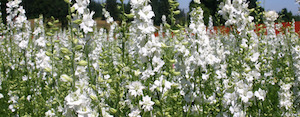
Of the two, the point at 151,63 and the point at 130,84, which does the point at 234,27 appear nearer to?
the point at 151,63

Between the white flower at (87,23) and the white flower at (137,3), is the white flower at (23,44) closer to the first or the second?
the white flower at (87,23)

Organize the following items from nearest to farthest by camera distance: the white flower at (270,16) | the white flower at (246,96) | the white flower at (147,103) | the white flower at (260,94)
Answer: the white flower at (147,103) < the white flower at (246,96) < the white flower at (260,94) < the white flower at (270,16)

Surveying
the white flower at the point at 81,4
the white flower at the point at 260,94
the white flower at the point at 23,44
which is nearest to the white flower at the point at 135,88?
the white flower at the point at 81,4

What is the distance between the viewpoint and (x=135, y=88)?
7.10 feet

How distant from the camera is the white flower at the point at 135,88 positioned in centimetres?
213

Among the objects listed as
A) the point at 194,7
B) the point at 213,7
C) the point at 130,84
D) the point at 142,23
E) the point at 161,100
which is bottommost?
the point at 161,100

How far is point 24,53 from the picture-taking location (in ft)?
14.3

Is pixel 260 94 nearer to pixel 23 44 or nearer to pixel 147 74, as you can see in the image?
pixel 147 74

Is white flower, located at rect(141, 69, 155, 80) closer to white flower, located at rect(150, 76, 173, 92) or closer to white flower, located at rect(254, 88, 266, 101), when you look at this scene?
white flower, located at rect(150, 76, 173, 92)

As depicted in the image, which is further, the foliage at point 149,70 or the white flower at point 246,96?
the white flower at point 246,96

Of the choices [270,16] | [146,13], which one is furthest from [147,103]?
[270,16]

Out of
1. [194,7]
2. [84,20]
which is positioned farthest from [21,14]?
[194,7]

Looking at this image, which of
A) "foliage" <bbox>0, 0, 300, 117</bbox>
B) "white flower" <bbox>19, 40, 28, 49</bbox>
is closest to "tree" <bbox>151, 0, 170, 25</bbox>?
"foliage" <bbox>0, 0, 300, 117</bbox>

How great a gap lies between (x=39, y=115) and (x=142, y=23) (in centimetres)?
273
